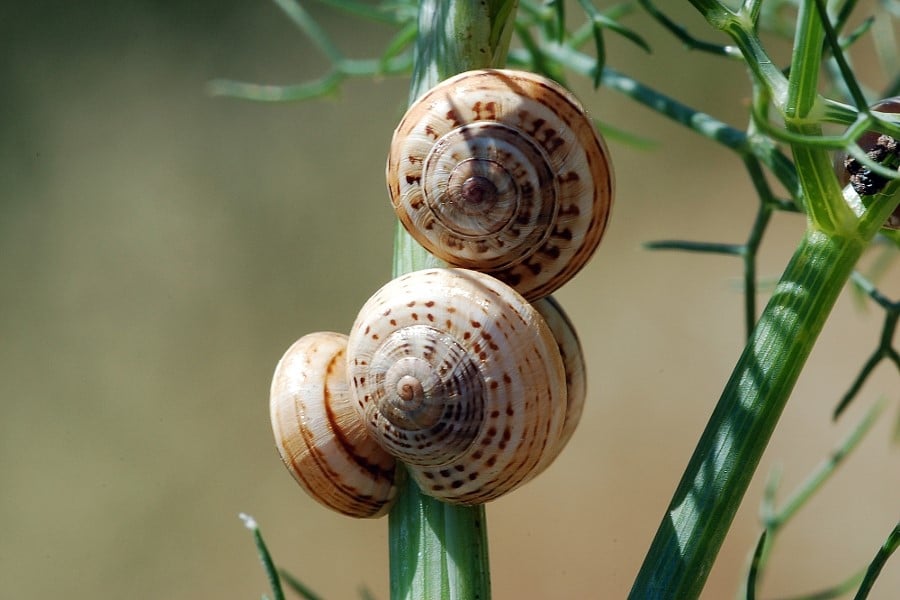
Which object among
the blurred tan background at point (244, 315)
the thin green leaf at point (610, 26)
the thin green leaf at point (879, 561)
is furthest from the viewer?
the blurred tan background at point (244, 315)

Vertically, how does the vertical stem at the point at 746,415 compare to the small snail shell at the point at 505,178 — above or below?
below

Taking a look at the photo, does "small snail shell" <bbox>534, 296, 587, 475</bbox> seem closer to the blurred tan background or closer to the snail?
the snail

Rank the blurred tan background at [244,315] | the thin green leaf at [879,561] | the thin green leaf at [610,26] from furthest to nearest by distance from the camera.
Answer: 1. the blurred tan background at [244,315]
2. the thin green leaf at [610,26]
3. the thin green leaf at [879,561]

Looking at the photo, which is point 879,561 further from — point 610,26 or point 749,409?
point 610,26

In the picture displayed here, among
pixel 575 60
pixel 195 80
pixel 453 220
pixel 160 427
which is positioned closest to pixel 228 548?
pixel 160 427

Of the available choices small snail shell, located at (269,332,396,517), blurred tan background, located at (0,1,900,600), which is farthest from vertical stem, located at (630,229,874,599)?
blurred tan background, located at (0,1,900,600)

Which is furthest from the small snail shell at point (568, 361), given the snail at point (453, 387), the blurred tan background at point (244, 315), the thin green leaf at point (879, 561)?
the blurred tan background at point (244, 315)

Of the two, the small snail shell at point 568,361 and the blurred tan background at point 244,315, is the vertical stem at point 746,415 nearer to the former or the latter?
the small snail shell at point 568,361
